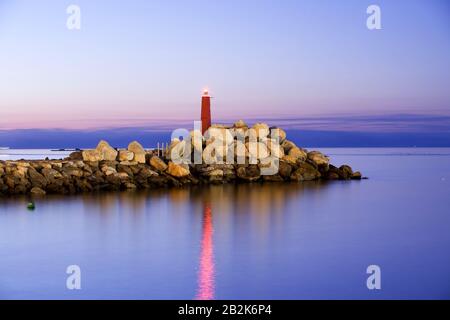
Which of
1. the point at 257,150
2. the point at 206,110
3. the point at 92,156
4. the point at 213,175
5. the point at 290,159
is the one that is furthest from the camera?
the point at 206,110

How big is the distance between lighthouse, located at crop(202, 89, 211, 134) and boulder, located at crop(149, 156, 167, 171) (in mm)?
4564

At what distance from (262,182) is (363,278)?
55.4 ft

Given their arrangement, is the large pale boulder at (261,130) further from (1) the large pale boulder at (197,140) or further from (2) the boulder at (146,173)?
(2) the boulder at (146,173)

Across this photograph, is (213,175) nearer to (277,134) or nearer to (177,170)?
(177,170)

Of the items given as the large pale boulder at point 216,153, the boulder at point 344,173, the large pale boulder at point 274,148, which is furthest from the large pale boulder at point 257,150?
the boulder at point 344,173

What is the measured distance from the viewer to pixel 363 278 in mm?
10047

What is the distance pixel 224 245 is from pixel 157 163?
11.8 m

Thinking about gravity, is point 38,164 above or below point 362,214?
above

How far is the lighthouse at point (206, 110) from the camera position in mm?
28656

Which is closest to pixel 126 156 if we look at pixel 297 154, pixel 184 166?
pixel 184 166

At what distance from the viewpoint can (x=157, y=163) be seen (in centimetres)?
2420
